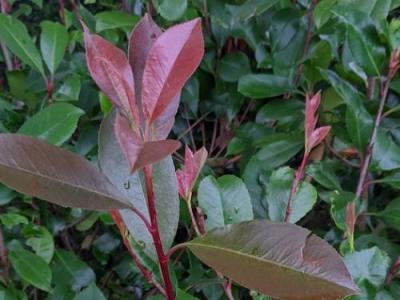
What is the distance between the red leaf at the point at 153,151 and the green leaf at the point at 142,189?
150 millimetres

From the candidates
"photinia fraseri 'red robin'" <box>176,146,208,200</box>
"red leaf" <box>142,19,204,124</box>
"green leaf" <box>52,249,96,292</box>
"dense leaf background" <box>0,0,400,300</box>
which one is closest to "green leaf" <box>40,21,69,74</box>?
"dense leaf background" <box>0,0,400,300</box>

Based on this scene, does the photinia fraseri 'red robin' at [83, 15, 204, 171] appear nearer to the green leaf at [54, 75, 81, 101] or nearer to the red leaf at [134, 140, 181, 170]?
the red leaf at [134, 140, 181, 170]

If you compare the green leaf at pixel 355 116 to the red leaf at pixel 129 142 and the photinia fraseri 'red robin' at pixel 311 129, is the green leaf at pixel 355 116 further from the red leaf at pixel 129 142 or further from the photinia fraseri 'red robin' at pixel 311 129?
the red leaf at pixel 129 142

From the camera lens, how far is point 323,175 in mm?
870

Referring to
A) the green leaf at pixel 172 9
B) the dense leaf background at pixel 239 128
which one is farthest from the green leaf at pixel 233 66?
the green leaf at pixel 172 9

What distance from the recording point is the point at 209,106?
3.79ft

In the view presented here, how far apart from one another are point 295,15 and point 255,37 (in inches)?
3.3

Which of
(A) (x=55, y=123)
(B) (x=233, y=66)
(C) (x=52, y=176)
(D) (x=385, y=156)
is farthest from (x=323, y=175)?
(C) (x=52, y=176)

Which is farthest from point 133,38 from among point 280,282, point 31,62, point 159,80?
point 31,62

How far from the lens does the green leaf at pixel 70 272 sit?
3.27ft

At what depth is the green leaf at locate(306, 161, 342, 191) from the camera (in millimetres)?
859

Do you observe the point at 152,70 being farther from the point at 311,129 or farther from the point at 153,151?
the point at 311,129

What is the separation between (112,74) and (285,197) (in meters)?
0.37

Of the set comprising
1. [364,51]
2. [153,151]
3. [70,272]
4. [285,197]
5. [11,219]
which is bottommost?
[70,272]
